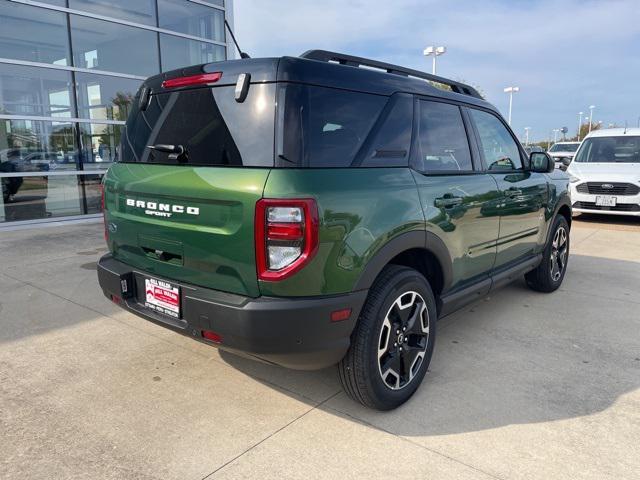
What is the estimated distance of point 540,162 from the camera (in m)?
4.41

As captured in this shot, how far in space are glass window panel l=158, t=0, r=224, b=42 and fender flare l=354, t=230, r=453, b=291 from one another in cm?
1085

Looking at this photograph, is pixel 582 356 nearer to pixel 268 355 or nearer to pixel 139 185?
pixel 268 355

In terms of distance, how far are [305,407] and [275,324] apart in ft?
2.81

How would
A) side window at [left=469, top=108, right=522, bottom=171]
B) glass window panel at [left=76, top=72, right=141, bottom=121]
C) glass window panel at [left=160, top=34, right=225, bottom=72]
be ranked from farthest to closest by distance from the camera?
glass window panel at [left=160, top=34, right=225, bottom=72] < glass window panel at [left=76, top=72, right=141, bottom=121] < side window at [left=469, top=108, right=522, bottom=171]

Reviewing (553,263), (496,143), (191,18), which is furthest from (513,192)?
(191,18)

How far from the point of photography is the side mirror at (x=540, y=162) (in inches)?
174

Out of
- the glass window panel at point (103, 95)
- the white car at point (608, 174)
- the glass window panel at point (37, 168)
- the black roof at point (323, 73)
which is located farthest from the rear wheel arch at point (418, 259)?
the glass window panel at point (103, 95)

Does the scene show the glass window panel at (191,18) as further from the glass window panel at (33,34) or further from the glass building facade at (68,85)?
the glass window panel at (33,34)

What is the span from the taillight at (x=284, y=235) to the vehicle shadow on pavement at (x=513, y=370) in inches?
42.3

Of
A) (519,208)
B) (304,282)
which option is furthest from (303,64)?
(519,208)

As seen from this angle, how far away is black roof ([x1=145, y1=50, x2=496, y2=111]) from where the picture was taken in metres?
2.38

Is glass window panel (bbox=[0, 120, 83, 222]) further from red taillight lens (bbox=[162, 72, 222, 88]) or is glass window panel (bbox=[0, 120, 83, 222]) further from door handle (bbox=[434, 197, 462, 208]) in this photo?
door handle (bbox=[434, 197, 462, 208])

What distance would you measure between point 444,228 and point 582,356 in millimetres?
1539

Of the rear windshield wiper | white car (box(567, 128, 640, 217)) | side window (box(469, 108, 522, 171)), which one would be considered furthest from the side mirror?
white car (box(567, 128, 640, 217))
